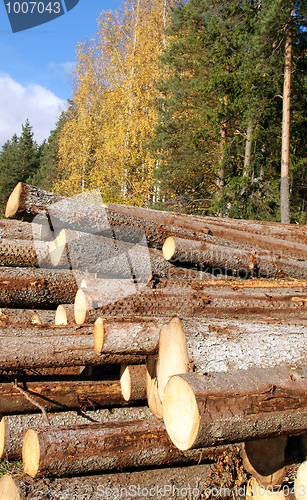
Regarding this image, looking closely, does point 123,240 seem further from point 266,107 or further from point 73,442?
point 266,107

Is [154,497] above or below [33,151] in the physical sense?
below

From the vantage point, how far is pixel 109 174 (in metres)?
17.5

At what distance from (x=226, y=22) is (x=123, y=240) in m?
12.0

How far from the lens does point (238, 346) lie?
95.7 inches

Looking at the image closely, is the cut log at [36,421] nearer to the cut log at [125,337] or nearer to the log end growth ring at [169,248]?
the cut log at [125,337]

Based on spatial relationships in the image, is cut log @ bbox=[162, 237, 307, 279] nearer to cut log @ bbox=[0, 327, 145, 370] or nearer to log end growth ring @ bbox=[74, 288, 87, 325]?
log end growth ring @ bbox=[74, 288, 87, 325]

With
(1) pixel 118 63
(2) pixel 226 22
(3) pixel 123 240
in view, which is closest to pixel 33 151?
(1) pixel 118 63

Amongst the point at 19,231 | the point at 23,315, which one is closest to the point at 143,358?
the point at 23,315

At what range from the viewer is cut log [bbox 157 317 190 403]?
2.34 m

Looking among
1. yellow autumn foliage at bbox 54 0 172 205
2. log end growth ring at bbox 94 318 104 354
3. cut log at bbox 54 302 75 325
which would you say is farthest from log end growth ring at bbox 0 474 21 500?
yellow autumn foliage at bbox 54 0 172 205

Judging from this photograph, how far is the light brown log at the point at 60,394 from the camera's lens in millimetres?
2908

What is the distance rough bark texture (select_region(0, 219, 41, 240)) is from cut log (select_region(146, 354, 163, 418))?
6.94 feet

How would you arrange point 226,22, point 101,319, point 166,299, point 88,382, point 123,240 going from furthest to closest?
point 226,22
point 123,240
point 166,299
point 88,382
point 101,319

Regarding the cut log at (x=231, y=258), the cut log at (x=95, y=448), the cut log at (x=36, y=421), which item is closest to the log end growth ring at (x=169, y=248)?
the cut log at (x=231, y=258)
